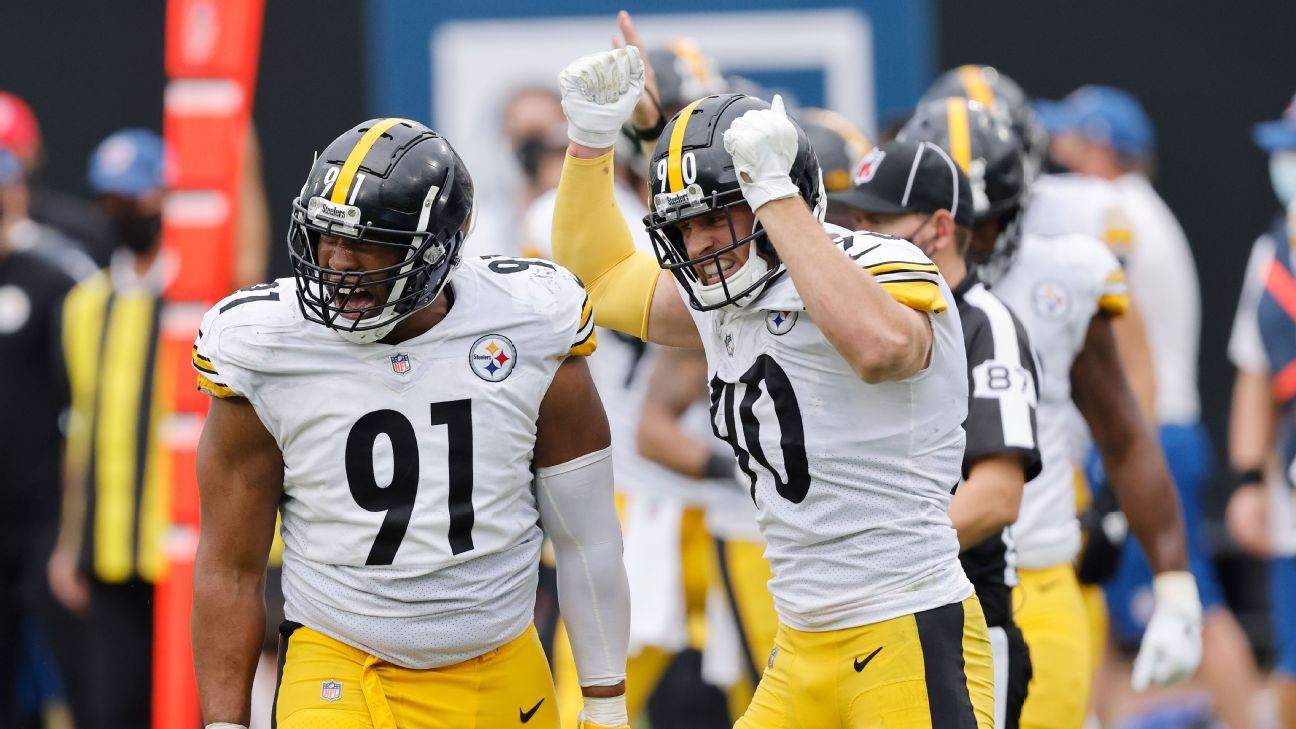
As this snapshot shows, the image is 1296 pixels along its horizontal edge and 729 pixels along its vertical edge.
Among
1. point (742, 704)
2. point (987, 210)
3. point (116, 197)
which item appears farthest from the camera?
point (116, 197)

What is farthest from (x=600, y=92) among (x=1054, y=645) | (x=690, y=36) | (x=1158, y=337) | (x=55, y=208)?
(x=55, y=208)

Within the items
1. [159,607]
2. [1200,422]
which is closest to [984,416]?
[159,607]

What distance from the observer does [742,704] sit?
19.3 ft

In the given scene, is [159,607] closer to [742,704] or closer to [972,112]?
[742,704]

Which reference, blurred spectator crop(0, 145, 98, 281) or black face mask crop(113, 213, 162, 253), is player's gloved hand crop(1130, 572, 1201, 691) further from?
blurred spectator crop(0, 145, 98, 281)

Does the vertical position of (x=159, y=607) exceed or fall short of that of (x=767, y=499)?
it falls short

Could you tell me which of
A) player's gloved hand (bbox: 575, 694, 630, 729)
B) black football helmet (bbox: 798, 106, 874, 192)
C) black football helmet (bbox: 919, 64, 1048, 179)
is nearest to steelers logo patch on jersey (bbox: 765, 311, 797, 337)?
player's gloved hand (bbox: 575, 694, 630, 729)

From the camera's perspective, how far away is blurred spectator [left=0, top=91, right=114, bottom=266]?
7.78m

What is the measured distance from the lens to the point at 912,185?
404 cm

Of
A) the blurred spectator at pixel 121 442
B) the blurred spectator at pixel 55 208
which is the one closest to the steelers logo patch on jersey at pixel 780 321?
the blurred spectator at pixel 121 442

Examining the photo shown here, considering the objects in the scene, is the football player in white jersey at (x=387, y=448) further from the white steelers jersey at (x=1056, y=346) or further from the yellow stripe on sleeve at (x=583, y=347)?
the white steelers jersey at (x=1056, y=346)

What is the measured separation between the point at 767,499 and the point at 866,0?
15.3 feet

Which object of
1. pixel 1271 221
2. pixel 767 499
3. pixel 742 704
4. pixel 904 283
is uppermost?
pixel 904 283

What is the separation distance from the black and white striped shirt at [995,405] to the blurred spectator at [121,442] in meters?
3.10
